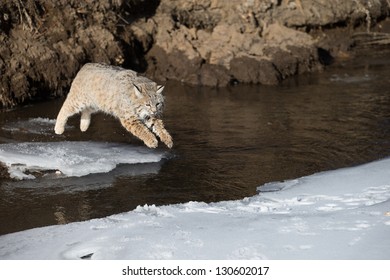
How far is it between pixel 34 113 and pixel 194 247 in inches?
272

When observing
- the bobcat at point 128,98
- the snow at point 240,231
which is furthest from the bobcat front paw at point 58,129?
the snow at point 240,231

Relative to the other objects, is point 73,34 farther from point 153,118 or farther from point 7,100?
point 153,118

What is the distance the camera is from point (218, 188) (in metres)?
7.66

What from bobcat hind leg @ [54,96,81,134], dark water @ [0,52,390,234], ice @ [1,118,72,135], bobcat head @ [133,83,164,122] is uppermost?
bobcat head @ [133,83,164,122]

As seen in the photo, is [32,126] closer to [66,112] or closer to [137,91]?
[66,112]

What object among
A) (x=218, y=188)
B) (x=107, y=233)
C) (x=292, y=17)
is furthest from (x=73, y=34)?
(x=107, y=233)

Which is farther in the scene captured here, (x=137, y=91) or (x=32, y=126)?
(x=32, y=126)

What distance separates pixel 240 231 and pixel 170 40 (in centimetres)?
981

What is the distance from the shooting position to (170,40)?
1483 cm

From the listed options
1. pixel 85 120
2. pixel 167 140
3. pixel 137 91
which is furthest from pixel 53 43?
pixel 167 140

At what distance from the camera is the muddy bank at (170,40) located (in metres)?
12.4

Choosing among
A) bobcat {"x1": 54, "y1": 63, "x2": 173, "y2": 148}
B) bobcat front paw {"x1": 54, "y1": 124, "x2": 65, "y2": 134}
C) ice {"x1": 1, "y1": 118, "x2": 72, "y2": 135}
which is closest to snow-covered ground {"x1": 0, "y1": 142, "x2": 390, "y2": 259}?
bobcat {"x1": 54, "y1": 63, "x2": 173, "y2": 148}

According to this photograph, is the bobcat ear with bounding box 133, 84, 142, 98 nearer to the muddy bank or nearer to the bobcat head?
the bobcat head

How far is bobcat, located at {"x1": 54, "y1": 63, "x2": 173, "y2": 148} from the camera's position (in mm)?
8055
